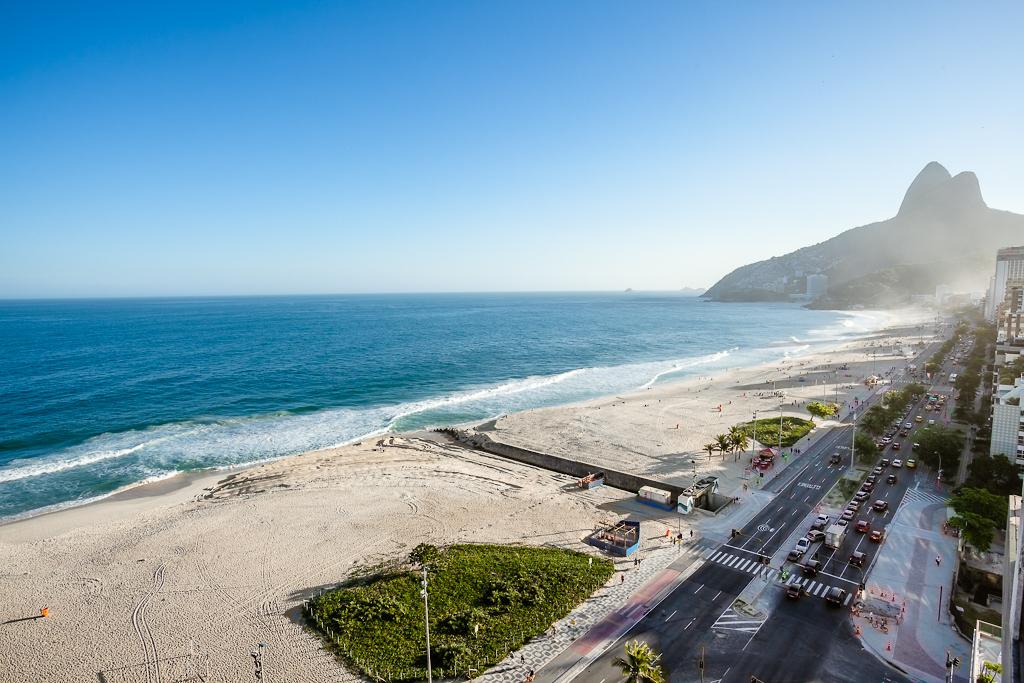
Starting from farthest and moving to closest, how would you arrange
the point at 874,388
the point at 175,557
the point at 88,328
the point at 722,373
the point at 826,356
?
the point at 88,328
the point at 826,356
the point at 722,373
the point at 874,388
the point at 175,557

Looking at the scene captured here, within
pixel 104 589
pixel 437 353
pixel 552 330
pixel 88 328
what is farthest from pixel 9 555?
pixel 88 328

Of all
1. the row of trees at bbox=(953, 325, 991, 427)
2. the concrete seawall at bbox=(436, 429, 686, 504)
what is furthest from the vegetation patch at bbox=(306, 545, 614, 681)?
the row of trees at bbox=(953, 325, 991, 427)

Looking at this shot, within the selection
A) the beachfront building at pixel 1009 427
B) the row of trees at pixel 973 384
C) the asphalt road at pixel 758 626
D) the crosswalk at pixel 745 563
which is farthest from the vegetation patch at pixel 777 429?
the crosswalk at pixel 745 563

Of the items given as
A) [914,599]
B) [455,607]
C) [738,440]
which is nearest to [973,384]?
[738,440]

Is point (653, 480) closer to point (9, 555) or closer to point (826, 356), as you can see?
point (9, 555)

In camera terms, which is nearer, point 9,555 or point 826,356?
point 9,555

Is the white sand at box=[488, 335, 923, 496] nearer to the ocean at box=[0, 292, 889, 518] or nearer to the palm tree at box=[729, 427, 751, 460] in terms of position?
the palm tree at box=[729, 427, 751, 460]
